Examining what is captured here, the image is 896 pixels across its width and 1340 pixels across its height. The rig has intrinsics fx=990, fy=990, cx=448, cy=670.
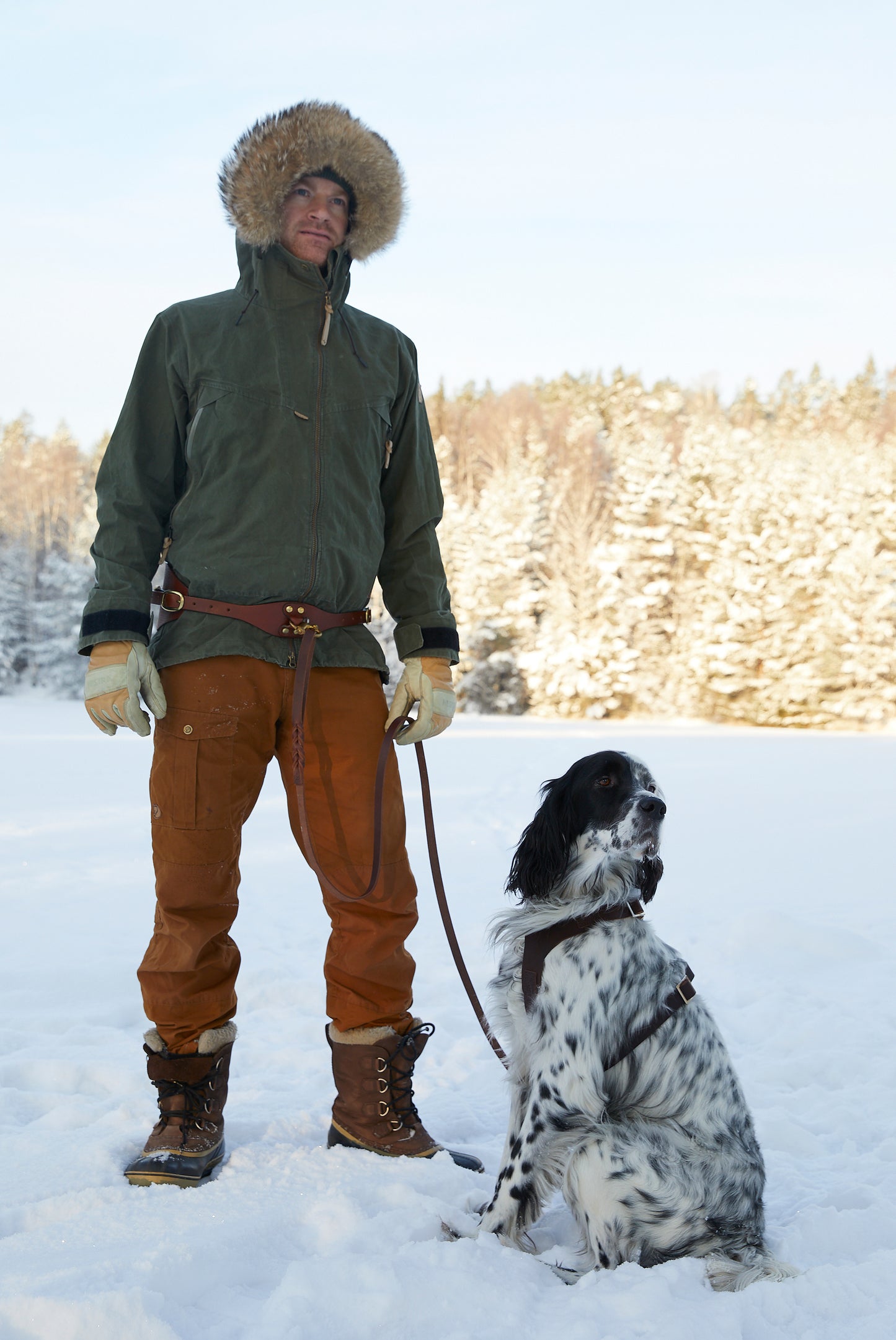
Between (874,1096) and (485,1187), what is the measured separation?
1.34 meters

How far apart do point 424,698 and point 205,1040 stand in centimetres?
105

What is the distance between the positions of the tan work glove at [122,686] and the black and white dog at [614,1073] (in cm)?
100

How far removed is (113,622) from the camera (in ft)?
7.93

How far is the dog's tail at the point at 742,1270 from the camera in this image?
6.27ft

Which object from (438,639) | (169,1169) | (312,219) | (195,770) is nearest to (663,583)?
(438,639)

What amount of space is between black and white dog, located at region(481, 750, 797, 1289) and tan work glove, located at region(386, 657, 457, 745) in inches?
16.6

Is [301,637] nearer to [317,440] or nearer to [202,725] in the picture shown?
[202,725]

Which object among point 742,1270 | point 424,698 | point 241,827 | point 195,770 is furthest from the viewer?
point 424,698

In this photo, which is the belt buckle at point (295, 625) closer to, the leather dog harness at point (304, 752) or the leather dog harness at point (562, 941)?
the leather dog harness at point (304, 752)

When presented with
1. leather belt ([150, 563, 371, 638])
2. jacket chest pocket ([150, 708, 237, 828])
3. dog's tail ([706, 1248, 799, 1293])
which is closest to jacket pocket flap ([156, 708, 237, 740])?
jacket chest pocket ([150, 708, 237, 828])

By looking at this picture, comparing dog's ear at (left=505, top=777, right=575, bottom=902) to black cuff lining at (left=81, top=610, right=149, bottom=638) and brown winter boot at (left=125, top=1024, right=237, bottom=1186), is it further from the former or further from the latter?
black cuff lining at (left=81, top=610, right=149, bottom=638)

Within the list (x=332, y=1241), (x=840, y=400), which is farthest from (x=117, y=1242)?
(x=840, y=400)

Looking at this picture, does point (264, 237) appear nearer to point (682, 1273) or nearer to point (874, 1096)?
point (682, 1273)

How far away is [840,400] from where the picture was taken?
48625 millimetres
